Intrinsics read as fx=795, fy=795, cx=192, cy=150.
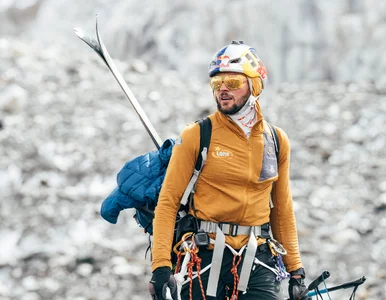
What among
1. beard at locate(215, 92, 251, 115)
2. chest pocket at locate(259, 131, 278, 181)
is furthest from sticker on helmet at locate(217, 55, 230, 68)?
chest pocket at locate(259, 131, 278, 181)

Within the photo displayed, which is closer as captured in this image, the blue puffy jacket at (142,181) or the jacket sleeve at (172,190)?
the jacket sleeve at (172,190)

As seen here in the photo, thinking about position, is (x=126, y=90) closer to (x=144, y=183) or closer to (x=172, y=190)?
(x=144, y=183)

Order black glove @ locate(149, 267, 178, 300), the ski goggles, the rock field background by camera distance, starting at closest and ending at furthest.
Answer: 1. black glove @ locate(149, 267, 178, 300)
2. the ski goggles
3. the rock field background

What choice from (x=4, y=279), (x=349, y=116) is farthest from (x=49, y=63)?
(x=4, y=279)

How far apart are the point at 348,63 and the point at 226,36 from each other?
8.84 ft

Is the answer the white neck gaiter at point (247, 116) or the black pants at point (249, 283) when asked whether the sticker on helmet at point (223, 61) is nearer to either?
the white neck gaiter at point (247, 116)

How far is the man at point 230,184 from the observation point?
11.7 ft

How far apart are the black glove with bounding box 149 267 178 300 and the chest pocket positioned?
2.00 ft

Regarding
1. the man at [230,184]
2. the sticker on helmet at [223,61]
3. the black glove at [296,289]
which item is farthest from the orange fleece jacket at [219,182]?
the black glove at [296,289]

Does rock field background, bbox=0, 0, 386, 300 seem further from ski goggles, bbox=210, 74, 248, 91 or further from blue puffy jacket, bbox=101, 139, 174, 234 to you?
ski goggles, bbox=210, 74, 248, 91

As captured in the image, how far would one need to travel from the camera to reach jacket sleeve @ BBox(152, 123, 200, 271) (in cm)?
354

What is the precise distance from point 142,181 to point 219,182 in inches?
16.8

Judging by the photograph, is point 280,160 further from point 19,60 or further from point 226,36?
point 226,36

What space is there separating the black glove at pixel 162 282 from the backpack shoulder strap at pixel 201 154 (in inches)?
12.9
